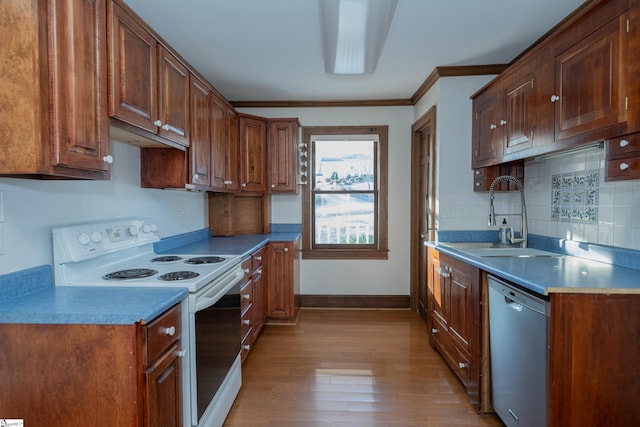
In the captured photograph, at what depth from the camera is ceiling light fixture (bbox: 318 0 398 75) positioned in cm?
192

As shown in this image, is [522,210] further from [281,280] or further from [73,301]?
[73,301]

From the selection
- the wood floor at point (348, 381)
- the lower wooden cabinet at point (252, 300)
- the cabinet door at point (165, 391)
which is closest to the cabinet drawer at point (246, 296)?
the lower wooden cabinet at point (252, 300)

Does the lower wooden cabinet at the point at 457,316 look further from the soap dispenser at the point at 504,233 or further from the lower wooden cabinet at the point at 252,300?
the lower wooden cabinet at the point at 252,300

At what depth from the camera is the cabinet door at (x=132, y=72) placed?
5.05 ft

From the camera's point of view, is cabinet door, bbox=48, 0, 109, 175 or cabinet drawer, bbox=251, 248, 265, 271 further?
cabinet drawer, bbox=251, 248, 265, 271

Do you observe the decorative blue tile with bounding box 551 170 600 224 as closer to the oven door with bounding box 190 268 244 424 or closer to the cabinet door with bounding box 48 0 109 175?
the oven door with bounding box 190 268 244 424

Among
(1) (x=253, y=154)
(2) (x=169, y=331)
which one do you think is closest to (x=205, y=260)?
Result: (2) (x=169, y=331)

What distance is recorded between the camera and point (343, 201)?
425cm

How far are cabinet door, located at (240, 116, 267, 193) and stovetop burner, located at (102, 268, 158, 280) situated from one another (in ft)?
5.88

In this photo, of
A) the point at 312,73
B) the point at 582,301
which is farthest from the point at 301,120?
the point at 582,301

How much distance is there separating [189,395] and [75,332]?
24.2 inches

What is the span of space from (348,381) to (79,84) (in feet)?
7.80

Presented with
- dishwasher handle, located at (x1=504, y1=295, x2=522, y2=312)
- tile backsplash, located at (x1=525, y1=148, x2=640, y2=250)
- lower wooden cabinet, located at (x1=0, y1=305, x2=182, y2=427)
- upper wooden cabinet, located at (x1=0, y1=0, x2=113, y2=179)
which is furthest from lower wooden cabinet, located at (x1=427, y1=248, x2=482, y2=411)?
upper wooden cabinet, located at (x1=0, y1=0, x2=113, y2=179)

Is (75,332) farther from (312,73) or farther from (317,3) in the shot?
(312,73)
